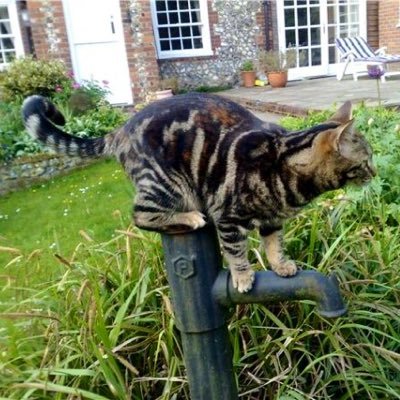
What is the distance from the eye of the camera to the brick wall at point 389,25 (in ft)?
38.2

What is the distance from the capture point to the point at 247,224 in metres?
1.31

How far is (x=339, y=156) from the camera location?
1.22m

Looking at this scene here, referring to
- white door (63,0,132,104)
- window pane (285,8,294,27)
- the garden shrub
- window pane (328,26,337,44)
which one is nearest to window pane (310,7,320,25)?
window pane (328,26,337,44)

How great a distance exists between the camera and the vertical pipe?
1.16 m

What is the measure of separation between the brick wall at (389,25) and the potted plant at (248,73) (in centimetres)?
361

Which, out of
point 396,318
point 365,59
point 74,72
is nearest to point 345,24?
point 365,59

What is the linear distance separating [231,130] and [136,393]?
995mm

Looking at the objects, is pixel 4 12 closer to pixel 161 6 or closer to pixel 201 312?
pixel 161 6

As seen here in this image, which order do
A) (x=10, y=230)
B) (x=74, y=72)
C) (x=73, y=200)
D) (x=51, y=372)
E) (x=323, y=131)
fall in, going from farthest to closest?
(x=74, y=72) → (x=73, y=200) → (x=10, y=230) → (x=51, y=372) → (x=323, y=131)

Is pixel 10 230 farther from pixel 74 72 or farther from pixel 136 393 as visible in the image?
pixel 74 72

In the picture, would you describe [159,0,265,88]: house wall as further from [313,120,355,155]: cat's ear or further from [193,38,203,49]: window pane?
[313,120,355,155]: cat's ear

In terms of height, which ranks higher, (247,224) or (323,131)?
(323,131)

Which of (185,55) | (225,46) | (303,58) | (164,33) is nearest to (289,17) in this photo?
(303,58)

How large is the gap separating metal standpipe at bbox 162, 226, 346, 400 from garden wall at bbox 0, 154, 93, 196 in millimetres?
4705
